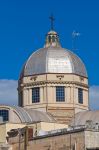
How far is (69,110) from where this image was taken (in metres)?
120

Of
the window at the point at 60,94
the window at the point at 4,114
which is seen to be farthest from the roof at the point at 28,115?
the window at the point at 60,94

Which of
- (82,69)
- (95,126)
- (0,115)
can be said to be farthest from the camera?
(82,69)

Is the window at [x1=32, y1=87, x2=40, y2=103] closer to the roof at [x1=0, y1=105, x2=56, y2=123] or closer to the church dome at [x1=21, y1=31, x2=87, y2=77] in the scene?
the church dome at [x1=21, y1=31, x2=87, y2=77]

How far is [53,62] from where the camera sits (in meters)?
122

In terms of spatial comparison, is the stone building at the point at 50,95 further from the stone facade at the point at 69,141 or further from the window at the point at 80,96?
the stone facade at the point at 69,141

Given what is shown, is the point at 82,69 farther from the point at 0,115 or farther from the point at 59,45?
the point at 0,115

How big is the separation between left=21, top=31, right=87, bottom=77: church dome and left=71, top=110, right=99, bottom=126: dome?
23.2 feet

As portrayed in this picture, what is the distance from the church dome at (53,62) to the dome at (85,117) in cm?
707

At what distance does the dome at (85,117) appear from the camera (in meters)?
116

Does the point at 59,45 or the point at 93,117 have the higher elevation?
the point at 59,45

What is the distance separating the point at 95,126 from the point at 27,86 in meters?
24.2

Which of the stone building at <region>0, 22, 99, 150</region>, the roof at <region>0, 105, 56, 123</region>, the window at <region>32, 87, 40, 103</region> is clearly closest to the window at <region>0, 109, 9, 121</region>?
the stone building at <region>0, 22, 99, 150</region>

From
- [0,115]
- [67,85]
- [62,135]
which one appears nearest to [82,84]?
[67,85]

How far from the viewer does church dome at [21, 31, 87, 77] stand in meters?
122
